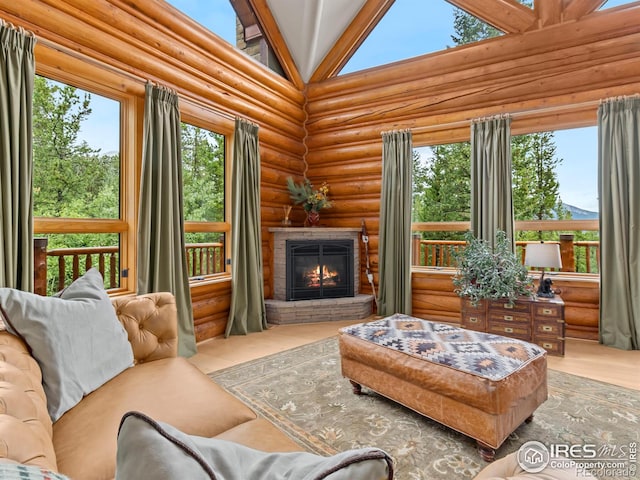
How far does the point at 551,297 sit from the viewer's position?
354 centimetres

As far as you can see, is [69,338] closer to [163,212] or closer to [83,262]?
[83,262]

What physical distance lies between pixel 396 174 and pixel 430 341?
2903mm

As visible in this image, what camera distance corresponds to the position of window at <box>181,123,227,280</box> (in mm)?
3812

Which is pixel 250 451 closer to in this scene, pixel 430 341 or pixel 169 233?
pixel 430 341

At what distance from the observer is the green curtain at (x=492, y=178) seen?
408 cm

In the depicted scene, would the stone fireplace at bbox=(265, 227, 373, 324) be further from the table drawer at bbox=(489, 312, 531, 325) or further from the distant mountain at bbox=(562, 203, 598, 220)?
the distant mountain at bbox=(562, 203, 598, 220)

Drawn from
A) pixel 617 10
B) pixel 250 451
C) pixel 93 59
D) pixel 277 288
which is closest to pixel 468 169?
pixel 617 10

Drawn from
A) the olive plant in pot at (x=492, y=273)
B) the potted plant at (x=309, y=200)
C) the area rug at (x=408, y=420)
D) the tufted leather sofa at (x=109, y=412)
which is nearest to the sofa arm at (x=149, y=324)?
the tufted leather sofa at (x=109, y=412)

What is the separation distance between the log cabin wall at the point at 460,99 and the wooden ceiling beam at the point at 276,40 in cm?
31

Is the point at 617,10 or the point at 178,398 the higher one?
the point at 617,10

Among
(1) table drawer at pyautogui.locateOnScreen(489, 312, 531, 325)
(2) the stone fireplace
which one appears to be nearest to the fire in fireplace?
(2) the stone fireplace

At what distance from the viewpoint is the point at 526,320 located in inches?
136

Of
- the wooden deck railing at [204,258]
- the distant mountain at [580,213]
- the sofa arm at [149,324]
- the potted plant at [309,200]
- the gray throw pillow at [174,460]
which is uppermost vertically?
the potted plant at [309,200]

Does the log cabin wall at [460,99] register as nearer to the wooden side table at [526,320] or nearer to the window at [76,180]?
the wooden side table at [526,320]
